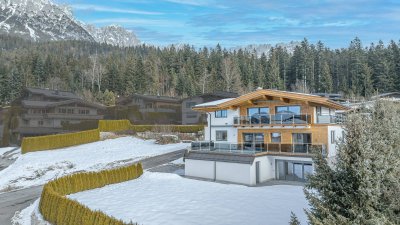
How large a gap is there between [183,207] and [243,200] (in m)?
4.46

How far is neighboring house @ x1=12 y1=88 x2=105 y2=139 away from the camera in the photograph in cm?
6078

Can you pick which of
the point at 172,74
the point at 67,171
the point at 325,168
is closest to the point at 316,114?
the point at 325,168

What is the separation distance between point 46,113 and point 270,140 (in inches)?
1766

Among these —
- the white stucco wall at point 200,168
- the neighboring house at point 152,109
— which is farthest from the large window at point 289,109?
Answer: the neighboring house at point 152,109

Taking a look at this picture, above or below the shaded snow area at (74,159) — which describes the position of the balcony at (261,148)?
above

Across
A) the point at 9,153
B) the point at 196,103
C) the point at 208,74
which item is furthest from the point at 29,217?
the point at 208,74

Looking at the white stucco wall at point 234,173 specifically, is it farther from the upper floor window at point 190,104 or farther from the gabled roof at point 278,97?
the upper floor window at point 190,104

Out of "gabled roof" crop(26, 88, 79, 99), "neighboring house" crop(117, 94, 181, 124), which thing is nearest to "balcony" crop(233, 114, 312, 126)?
"neighboring house" crop(117, 94, 181, 124)

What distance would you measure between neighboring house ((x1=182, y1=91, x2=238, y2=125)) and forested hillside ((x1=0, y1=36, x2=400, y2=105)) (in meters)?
17.8

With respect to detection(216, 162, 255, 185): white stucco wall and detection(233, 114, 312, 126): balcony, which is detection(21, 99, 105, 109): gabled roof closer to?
detection(233, 114, 312, 126): balcony

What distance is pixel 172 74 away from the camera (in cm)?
9506

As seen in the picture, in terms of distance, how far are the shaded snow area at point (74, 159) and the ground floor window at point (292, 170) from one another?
732 inches

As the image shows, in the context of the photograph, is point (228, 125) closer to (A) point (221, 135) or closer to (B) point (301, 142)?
(A) point (221, 135)

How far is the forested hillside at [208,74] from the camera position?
8319cm
